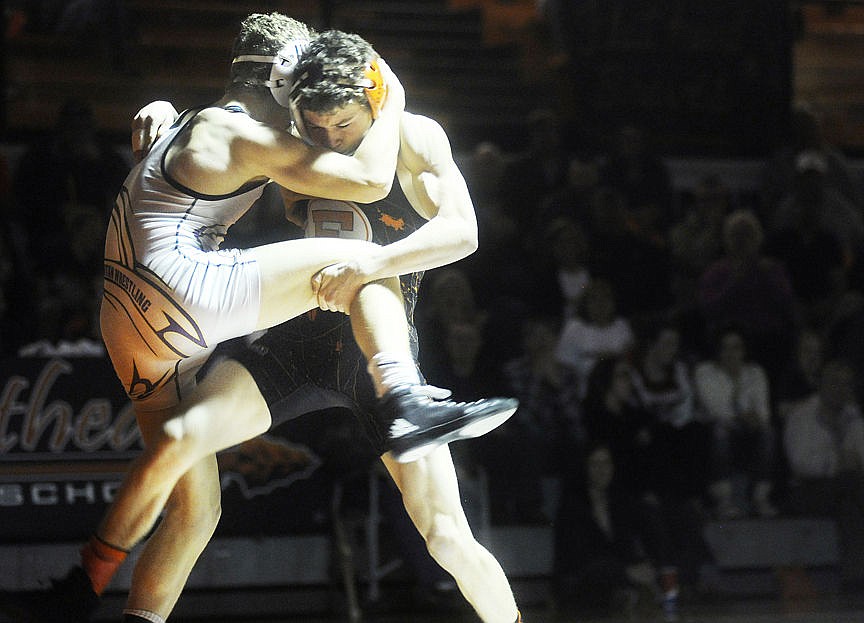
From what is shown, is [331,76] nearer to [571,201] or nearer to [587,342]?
[587,342]

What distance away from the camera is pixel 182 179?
2.90 metres

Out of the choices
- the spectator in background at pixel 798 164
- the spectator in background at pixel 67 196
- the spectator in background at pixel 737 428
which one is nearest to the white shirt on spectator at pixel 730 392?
the spectator in background at pixel 737 428

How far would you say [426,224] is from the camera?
3.04m

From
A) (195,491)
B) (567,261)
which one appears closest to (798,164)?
(567,261)

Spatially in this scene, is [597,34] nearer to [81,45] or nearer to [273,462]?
[81,45]

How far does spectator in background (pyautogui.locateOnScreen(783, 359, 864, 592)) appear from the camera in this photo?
5.91 metres

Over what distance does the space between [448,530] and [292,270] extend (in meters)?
0.69

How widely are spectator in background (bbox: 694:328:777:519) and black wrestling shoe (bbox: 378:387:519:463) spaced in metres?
3.30

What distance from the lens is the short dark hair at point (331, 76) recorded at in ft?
9.37

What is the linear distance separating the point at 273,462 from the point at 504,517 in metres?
1.01

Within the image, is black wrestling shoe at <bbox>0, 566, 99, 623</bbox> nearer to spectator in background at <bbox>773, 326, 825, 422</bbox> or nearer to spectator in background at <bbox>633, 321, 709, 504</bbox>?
spectator in background at <bbox>633, 321, 709, 504</bbox>

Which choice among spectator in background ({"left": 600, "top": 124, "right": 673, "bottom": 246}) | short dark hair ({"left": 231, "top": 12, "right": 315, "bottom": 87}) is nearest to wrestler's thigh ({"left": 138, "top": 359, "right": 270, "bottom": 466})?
short dark hair ({"left": 231, "top": 12, "right": 315, "bottom": 87})

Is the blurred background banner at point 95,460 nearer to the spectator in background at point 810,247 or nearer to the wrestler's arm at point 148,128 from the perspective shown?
the wrestler's arm at point 148,128

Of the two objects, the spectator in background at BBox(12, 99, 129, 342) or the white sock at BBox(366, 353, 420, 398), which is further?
the spectator in background at BBox(12, 99, 129, 342)
